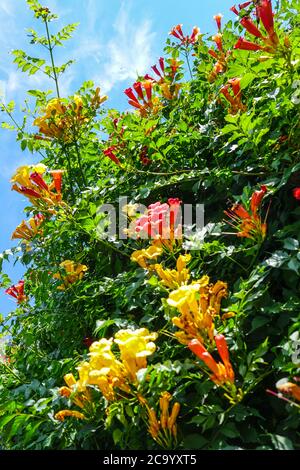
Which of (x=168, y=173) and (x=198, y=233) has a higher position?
(x=168, y=173)

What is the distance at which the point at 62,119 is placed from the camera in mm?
3986

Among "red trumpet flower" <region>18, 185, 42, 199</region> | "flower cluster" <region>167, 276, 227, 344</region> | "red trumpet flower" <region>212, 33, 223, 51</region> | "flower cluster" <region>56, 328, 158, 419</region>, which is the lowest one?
"flower cluster" <region>56, 328, 158, 419</region>

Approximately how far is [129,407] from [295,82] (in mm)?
1818

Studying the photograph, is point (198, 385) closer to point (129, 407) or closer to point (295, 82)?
point (129, 407)

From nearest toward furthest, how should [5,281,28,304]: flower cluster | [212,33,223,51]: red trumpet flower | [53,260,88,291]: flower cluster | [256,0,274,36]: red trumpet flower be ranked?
1. [256,0,274,36]: red trumpet flower
2. [53,260,88,291]: flower cluster
3. [212,33,223,51]: red trumpet flower
4. [5,281,28,304]: flower cluster

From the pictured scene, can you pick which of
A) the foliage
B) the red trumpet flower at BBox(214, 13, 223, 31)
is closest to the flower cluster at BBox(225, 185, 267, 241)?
the foliage

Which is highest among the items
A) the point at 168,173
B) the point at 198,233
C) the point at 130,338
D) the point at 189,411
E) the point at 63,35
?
the point at 63,35

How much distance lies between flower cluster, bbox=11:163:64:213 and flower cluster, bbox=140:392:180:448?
5.31 ft

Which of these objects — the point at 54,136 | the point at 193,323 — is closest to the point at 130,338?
the point at 193,323

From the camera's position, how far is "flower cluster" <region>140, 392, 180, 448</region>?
192 centimetres

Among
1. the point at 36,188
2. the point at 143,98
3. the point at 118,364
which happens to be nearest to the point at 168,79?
the point at 143,98

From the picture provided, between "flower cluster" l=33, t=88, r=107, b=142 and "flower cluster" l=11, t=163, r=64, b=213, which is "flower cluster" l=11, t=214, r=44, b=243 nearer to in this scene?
"flower cluster" l=11, t=163, r=64, b=213

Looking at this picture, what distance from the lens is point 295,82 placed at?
2.52 meters

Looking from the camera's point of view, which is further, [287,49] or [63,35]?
[63,35]
